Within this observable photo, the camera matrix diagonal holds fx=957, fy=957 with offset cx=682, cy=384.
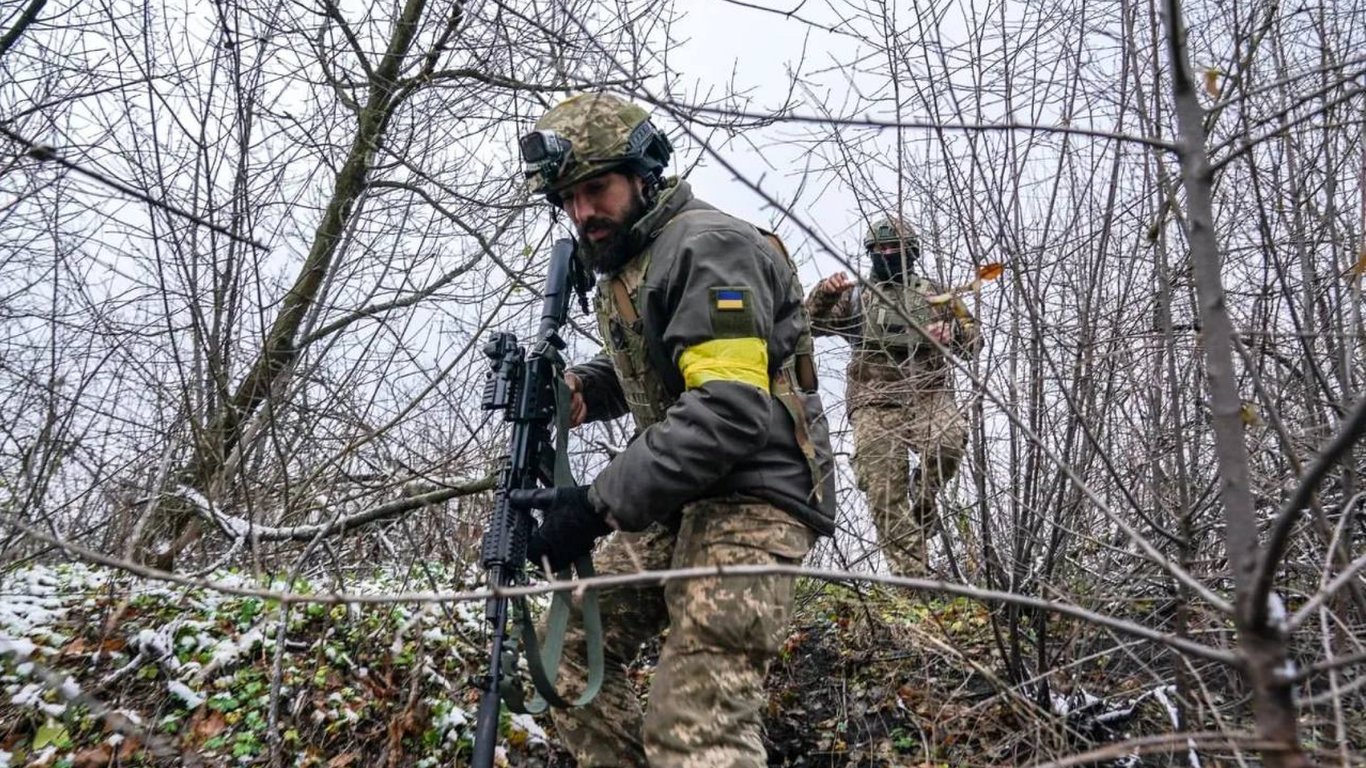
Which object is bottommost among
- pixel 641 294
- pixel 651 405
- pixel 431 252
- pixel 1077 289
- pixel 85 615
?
pixel 85 615

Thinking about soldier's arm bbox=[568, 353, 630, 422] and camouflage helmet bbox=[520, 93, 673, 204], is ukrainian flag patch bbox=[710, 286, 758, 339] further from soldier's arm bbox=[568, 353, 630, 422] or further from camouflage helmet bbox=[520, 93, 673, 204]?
soldier's arm bbox=[568, 353, 630, 422]

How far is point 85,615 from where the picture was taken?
3869 millimetres

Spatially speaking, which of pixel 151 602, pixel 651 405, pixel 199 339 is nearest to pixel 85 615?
pixel 151 602

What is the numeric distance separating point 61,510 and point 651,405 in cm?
323

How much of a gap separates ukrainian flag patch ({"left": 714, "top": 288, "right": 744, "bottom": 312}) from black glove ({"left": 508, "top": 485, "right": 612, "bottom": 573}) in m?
0.68

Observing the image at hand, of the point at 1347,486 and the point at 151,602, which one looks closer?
the point at 1347,486

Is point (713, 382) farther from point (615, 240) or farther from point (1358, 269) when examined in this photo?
point (1358, 269)

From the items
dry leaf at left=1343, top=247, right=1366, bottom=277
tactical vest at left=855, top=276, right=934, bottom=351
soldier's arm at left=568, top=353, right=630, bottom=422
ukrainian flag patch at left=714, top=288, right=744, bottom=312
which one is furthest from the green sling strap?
dry leaf at left=1343, top=247, right=1366, bottom=277

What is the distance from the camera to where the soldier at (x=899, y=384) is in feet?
10.6

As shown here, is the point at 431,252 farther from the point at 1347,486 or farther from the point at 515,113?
the point at 1347,486

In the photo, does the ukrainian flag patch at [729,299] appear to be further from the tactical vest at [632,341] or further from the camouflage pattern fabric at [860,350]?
the camouflage pattern fabric at [860,350]

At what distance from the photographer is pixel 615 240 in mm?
2783

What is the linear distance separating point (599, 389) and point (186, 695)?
1868 mm

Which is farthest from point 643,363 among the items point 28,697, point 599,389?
point 28,697
